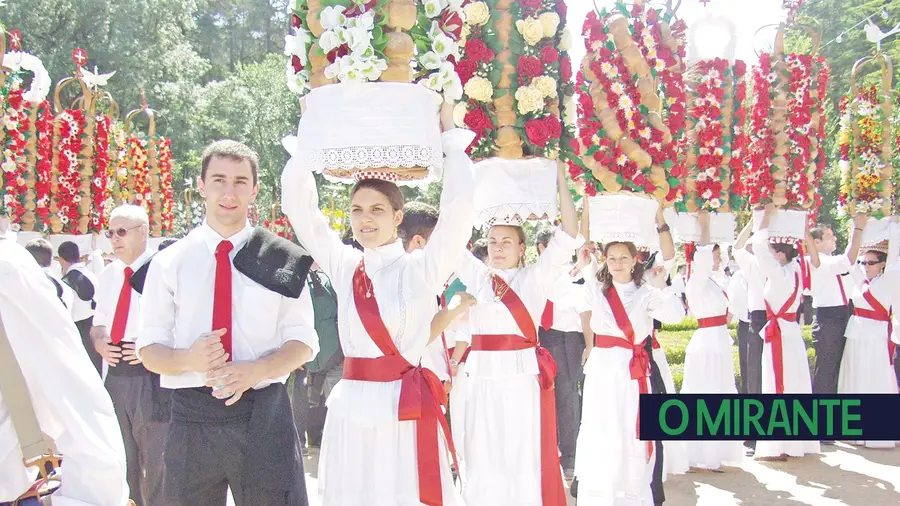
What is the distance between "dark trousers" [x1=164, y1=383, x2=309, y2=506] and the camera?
134 inches

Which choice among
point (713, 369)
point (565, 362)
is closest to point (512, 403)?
point (565, 362)

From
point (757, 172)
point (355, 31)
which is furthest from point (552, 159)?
point (757, 172)

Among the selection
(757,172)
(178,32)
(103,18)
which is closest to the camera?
(757,172)

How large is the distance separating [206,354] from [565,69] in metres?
3.18

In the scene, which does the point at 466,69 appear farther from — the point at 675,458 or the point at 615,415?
the point at 675,458

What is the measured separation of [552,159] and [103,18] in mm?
29198

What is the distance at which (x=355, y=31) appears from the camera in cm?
354

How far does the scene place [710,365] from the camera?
28.8 feet

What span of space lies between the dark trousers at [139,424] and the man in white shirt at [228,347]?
1570 mm

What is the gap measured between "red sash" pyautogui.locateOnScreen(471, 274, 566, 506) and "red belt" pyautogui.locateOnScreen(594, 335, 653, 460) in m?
0.65

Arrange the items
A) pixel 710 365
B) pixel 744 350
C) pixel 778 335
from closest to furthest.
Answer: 1. pixel 710 365
2. pixel 778 335
3. pixel 744 350

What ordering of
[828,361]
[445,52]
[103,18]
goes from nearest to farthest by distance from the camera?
[445,52]
[828,361]
[103,18]

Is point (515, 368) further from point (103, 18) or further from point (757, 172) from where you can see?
point (103, 18)

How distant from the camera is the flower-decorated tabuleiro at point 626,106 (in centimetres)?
585
